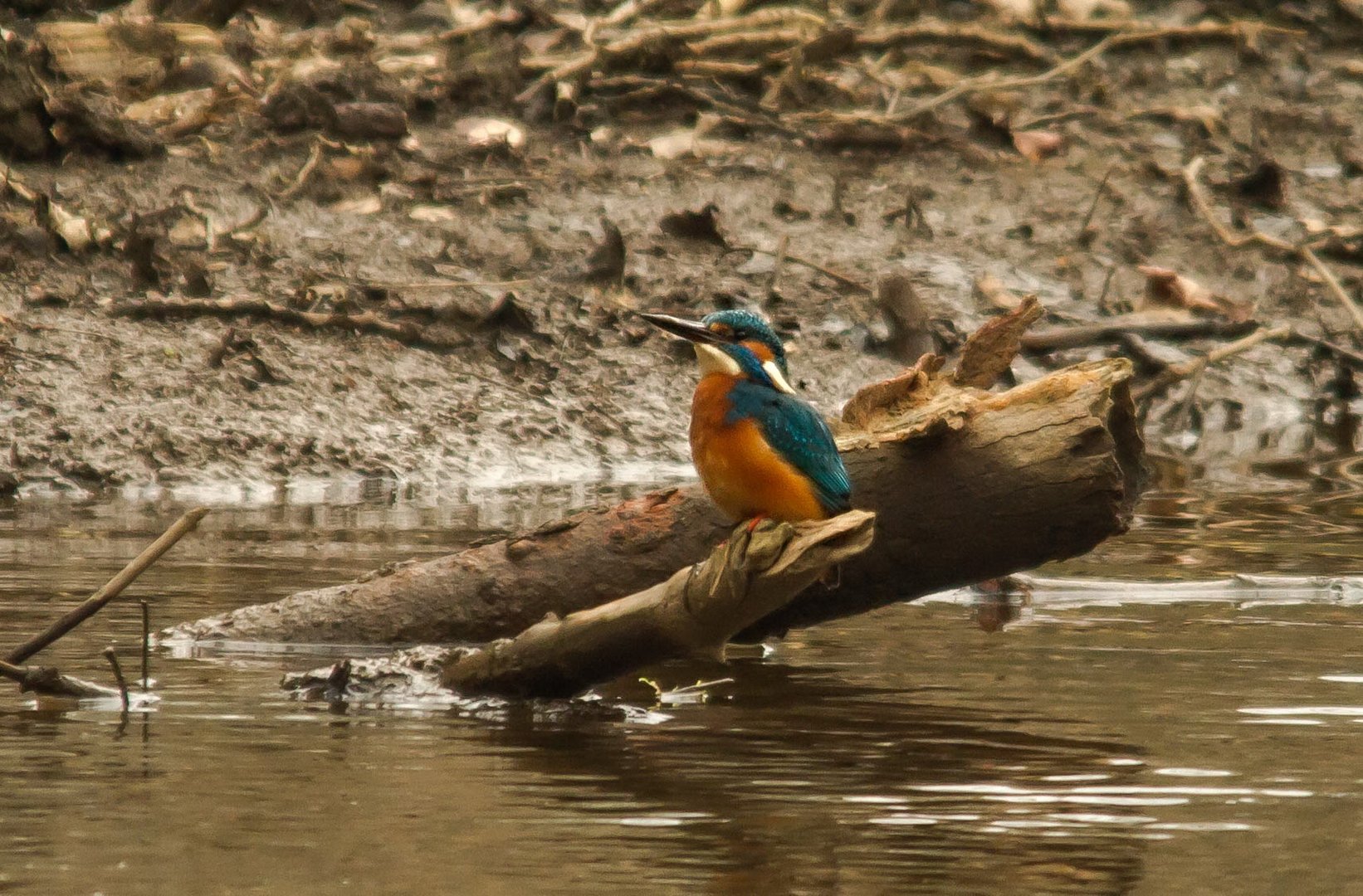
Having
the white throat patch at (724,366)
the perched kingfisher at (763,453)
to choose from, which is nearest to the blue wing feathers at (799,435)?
the perched kingfisher at (763,453)

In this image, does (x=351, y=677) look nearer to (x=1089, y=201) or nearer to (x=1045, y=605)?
(x=1045, y=605)

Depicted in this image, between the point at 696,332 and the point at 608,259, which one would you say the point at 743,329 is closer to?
the point at 696,332

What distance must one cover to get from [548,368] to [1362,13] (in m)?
7.53

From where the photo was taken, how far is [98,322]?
9.80m

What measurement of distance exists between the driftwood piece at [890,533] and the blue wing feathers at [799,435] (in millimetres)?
328

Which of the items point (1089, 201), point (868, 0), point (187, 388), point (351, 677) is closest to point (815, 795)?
point (351, 677)

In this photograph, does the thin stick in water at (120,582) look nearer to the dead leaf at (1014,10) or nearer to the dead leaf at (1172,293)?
the dead leaf at (1172,293)

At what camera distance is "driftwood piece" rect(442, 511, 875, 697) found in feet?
14.4

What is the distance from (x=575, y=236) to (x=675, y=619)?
6.79 metres

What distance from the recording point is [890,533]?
5.59 meters

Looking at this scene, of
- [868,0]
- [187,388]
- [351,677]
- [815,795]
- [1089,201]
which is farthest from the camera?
[868,0]

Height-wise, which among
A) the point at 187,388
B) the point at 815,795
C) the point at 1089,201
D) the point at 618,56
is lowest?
the point at 815,795

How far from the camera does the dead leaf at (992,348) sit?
18.9 ft

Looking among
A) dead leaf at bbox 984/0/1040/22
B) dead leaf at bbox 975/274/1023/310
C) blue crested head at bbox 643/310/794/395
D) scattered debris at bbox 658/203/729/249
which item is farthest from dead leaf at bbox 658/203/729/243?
blue crested head at bbox 643/310/794/395
